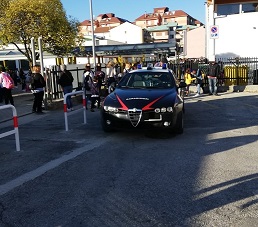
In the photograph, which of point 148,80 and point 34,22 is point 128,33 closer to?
point 34,22

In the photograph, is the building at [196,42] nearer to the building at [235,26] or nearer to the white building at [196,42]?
the white building at [196,42]

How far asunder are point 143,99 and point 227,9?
20.0 m

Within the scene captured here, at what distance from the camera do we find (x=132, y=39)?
87062 millimetres

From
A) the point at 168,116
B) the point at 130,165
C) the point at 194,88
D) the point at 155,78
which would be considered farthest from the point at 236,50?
the point at 130,165

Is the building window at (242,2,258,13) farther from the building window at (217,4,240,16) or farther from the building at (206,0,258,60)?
the building window at (217,4,240,16)

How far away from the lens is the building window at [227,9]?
23.9m

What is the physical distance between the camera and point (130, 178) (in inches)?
182

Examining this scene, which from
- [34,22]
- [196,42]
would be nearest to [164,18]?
[196,42]

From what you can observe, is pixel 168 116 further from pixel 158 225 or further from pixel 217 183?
pixel 158 225

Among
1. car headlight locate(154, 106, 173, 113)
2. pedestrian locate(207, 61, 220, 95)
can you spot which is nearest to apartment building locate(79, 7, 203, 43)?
pedestrian locate(207, 61, 220, 95)

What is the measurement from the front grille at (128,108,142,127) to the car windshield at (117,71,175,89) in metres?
1.50

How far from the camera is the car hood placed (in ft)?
22.2

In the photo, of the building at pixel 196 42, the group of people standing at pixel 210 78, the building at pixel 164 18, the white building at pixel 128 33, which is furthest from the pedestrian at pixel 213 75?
the building at pixel 164 18

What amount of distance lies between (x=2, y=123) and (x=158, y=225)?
7.51 meters
